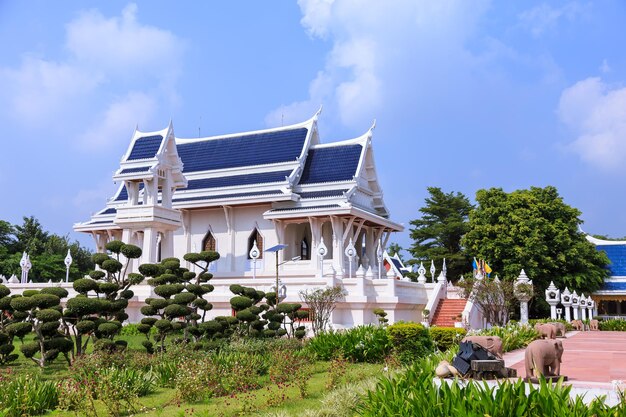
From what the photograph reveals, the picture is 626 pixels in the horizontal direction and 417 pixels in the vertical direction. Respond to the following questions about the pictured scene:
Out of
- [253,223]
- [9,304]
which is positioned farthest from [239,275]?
[9,304]

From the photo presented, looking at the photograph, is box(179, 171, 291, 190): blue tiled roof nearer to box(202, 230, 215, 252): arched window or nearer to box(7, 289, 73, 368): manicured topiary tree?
box(202, 230, 215, 252): arched window

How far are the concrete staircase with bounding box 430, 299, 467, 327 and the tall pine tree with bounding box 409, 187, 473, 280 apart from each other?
16844 mm

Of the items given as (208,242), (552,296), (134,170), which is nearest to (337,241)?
(208,242)

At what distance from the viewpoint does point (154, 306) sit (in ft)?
56.3

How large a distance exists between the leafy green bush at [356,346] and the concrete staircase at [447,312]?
10370 mm

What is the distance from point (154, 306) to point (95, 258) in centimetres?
218

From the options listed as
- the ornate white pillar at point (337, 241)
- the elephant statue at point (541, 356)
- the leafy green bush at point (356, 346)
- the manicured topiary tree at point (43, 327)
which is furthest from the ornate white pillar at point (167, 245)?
the elephant statue at point (541, 356)

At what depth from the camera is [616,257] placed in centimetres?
4084

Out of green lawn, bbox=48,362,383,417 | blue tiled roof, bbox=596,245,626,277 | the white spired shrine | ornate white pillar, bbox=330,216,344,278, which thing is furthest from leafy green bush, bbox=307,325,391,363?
blue tiled roof, bbox=596,245,626,277

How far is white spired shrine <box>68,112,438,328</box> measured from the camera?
29.3 metres

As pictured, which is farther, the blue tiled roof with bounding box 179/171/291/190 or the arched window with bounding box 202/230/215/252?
the arched window with bounding box 202/230/215/252

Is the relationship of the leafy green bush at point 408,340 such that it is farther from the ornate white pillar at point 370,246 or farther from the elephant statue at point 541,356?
the ornate white pillar at point 370,246

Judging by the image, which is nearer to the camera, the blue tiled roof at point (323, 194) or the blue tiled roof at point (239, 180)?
the blue tiled roof at point (323, 194)

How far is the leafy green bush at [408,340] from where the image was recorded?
52.4 feet
